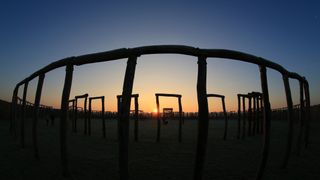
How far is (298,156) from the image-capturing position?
7605mm

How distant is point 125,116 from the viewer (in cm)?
399

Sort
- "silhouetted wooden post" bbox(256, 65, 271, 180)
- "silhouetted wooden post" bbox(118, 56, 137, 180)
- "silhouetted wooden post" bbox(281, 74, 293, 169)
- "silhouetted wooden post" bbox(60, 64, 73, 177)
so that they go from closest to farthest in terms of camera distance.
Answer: "silhouetted wooden post" bbox(118, 56, 137, 180), "silhouetted wooden post" bbox(256, 65, 271, 180), "silhouetted wooden post" bbox(60, 64, 73, 177), "silhouetted wooden post" bbox(281, 74, 293, 169)

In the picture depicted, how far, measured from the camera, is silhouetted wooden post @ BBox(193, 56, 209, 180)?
375 cm

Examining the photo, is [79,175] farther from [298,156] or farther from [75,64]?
[298,156]

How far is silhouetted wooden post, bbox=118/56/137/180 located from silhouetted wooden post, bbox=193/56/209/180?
0.92 metres

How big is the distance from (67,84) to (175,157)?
11.6 feet

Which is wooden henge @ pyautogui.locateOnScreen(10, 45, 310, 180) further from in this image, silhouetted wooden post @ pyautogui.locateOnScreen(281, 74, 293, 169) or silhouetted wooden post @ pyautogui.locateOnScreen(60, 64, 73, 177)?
silhouetted wooden post @ pyautogui.locateOnScreen(281, 74, 293, 169)

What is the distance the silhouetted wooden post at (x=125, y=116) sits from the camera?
397cm

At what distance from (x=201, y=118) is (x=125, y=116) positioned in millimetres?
1032

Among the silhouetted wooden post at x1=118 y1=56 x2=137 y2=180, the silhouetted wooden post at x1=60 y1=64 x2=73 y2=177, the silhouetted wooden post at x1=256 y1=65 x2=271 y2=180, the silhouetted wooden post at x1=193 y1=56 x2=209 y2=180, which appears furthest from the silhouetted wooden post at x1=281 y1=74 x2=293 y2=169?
the silhouetted wooden post at x1=60 y1=64 x2=73 y2=177

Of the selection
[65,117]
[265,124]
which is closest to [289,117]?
[265,124]

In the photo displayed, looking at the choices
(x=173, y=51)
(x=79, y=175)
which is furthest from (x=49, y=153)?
(x=173, y=51)

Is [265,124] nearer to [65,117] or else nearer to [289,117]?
[289,117]

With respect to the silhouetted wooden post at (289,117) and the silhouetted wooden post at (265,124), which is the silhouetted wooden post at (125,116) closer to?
the silhouetted wooden post at (265,124)
